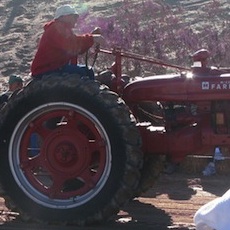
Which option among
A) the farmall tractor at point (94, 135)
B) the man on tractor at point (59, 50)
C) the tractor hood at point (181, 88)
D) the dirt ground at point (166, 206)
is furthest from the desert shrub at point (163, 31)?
the man on tractor at point (59, 50)

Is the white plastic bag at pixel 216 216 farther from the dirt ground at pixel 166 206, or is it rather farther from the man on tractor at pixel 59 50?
the man on tractor at pixel 59 50

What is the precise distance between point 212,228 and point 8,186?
2.33 m

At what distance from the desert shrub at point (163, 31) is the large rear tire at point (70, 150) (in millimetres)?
8496

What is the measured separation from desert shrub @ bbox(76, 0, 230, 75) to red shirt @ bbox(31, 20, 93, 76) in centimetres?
826

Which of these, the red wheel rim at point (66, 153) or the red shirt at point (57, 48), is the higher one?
the red shirt at point (57, 48)

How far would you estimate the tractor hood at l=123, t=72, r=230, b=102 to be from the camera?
265 inches

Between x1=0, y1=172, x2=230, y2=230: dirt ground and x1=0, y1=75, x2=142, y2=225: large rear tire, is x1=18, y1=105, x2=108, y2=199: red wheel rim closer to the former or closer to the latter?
x1=0, y1=75, x2=142, y2=225: large rear tire

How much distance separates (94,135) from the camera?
21.6 ft

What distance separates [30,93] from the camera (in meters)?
6.56

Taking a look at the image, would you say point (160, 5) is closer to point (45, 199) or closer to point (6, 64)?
point (6, 64)

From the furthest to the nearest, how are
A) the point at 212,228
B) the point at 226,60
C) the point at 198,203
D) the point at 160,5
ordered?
1. the point at 160,5
2. the point at 226,60
3. the point at 198,203
4. the point at 212,228

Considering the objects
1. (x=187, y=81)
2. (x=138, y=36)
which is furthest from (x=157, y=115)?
(x=138, y=36)

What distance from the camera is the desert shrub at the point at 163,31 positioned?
15695 mm

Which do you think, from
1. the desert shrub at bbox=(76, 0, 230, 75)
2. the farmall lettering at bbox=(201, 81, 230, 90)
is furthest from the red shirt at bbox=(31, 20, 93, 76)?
the desert shrub at bbox=(76, 0, 230, 75)
